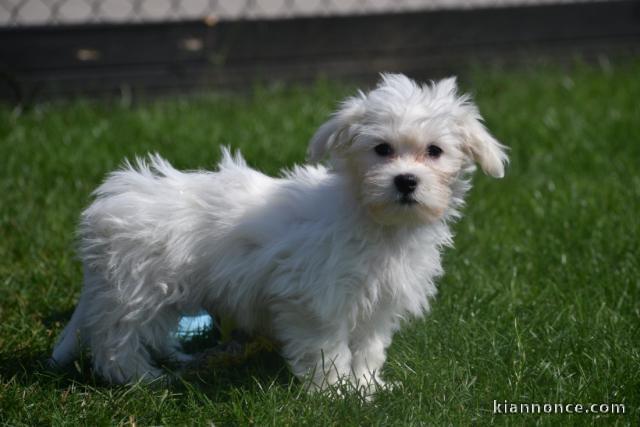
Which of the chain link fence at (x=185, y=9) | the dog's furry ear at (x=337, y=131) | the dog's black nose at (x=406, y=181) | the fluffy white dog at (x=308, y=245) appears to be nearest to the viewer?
the dog's black nose at (x=406, y=181)

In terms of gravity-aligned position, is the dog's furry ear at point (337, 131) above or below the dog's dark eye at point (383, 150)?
above

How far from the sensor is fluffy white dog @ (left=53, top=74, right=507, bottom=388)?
146 inches

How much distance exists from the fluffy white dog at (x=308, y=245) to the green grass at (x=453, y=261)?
0.23 meters

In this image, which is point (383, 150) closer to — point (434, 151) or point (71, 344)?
point (434, 151)

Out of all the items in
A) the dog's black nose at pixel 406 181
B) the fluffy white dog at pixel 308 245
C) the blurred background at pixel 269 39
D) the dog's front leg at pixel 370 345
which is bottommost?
the dog's front leg at pixel 370 345

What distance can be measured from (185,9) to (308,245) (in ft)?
18.2

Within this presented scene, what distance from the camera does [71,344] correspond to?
3998 millimetres

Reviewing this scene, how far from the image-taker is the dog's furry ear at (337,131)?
3.80 meters

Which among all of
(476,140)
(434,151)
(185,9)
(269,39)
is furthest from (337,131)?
(185,9)

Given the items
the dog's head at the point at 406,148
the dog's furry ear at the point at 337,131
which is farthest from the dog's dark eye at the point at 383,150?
the dog's furry ear at the point at 337,131

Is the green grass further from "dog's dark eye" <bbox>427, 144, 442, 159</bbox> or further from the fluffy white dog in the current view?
"dog's dark eye" <bbox>427, 144, 442, 159</bbox>

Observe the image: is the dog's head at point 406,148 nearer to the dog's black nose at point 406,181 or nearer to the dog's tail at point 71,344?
the dog's black nose at point 406,181

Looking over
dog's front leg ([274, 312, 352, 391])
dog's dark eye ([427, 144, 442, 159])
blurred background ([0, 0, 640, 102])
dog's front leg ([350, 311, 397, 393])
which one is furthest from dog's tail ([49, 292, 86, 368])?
blurred background ([0, 0, 640, 102])

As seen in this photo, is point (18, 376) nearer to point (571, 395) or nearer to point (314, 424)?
point (314, 424)
